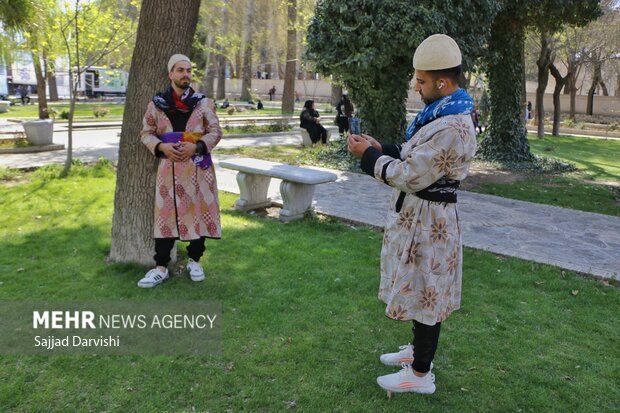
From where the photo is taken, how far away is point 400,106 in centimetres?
1190

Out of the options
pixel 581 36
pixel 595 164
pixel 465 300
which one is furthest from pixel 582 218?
pixel 581 36

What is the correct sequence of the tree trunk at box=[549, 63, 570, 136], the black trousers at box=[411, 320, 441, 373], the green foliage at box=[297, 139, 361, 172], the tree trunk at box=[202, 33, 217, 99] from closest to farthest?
the black trousers at box=[411, 320, 441, 373] < the green foliage at box=[297, 139, 361, 172] < the tree trunk at box=[549, 63, 570, 136] < the tree trunk at box=[202, 33, 217, 99]

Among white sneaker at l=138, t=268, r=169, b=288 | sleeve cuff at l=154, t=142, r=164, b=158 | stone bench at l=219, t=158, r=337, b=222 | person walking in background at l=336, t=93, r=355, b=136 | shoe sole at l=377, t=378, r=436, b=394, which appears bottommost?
shoe sole at l=377, t=378, r=436, b=394

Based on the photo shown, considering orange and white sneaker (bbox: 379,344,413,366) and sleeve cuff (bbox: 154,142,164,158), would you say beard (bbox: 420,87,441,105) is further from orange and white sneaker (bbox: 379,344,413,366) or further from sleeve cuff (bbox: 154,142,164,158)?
→ sleeve cuff (bbox: 154,142,164,158)

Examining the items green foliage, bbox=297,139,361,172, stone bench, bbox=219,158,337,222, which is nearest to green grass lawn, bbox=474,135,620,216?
green foliage, bbox=297,139,361,172

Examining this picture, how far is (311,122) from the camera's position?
15.1 meters

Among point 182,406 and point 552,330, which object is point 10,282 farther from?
point 552,330

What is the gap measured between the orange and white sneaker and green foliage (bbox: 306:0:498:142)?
25.0 feet

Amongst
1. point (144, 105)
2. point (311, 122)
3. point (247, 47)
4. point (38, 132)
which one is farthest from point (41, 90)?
point (247, 47)

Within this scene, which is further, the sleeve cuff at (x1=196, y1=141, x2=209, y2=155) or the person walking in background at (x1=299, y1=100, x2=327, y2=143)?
the person walking in background at (x1=299, y1=100, x2=327, y2=143)

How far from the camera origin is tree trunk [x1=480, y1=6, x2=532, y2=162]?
44.7 ft

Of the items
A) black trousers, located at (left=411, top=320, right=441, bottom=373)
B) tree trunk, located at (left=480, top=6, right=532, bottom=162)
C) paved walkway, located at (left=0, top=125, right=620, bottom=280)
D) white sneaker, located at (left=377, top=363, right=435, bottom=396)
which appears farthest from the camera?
tree trunk, located at (left=480, top=6, right=532, bottom=162)

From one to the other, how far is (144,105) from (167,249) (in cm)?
129

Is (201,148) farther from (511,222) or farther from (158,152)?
(511,222)
